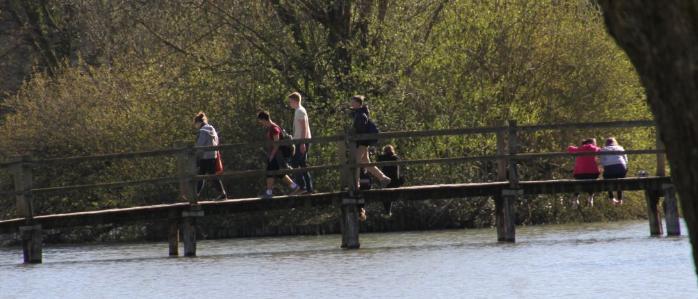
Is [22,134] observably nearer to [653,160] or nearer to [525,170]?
[525,170]

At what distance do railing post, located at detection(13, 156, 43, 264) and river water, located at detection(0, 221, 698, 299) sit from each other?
25 centimetres

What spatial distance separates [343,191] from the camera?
20344mm

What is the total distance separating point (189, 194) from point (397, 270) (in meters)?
3.79

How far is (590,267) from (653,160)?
12311mm

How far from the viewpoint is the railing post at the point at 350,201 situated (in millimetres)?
19766

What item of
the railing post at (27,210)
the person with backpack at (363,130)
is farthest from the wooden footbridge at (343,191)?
the person with backpack at (363,130)

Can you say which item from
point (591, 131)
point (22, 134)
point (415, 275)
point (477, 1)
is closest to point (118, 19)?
point (22, 134)

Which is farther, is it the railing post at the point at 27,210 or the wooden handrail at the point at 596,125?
the railing post at the point at 27,210

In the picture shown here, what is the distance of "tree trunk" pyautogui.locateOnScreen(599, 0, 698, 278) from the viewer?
13.5 ft

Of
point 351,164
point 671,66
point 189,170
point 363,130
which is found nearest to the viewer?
point 671,66

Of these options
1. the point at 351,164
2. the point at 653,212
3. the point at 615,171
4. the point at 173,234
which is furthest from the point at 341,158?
the point at 653,212

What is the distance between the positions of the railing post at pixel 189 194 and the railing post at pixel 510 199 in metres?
3.99

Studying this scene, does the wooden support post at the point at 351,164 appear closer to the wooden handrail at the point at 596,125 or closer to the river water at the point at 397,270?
the river water at the point at 397,270

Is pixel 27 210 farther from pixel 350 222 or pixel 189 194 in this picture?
pixel 350 222
